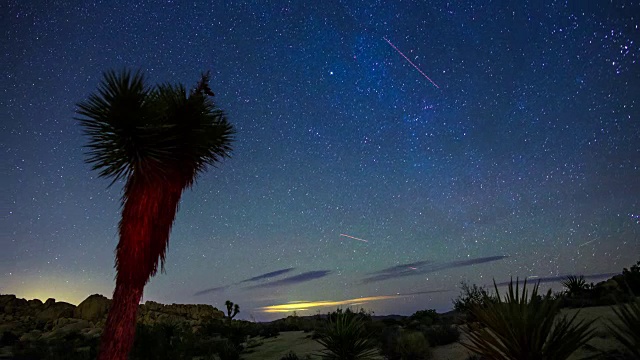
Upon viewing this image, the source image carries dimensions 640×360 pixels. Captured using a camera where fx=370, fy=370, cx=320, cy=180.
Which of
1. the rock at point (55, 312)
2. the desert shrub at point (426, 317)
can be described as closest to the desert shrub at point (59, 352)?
the desert shrub at point (426, 317)

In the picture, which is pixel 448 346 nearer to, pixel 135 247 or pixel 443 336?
pixel 443 336

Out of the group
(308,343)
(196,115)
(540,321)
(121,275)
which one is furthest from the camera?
(308,343)

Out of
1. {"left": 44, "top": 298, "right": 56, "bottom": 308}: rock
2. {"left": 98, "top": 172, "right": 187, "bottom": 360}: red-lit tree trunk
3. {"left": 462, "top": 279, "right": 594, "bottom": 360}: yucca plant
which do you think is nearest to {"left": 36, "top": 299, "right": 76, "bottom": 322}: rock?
{"left": 44, "top": 298, "right": 56, "bottom": 308}: rock

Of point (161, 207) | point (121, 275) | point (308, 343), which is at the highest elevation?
point (161, 207)

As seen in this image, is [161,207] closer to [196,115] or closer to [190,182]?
[190,182]

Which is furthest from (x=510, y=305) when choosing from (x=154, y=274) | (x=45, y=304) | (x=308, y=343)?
(x=45, y=304)

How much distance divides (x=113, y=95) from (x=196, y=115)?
69.8 inches

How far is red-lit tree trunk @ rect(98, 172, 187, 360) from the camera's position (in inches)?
286

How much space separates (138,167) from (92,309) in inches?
1616

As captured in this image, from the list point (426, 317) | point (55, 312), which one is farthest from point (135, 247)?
point (55, 312)

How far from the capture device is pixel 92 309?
40281mm

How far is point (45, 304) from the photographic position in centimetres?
4341

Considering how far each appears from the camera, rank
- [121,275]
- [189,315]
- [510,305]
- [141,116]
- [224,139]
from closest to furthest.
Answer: [510,305] < [121,275] < [141,116] < [224,139] < [189,315]

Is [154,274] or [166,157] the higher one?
[166,157]
